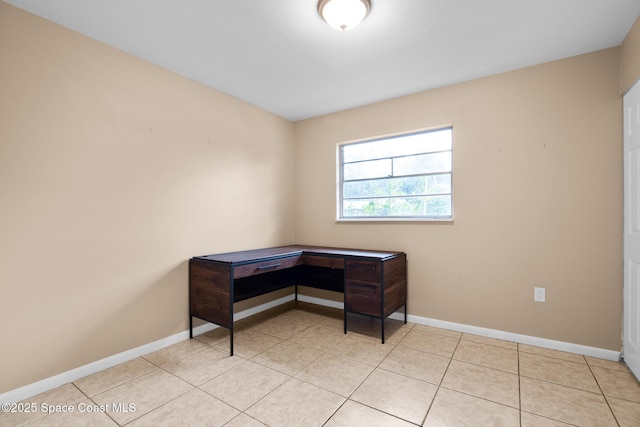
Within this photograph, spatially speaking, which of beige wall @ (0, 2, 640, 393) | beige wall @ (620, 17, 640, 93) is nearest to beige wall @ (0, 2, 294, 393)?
beige wall @ (0, 2, 640, 393)

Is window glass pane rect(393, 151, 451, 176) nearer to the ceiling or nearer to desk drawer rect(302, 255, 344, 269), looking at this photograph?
the ceiling

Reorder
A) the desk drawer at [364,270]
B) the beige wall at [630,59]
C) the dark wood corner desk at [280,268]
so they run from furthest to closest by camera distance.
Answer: the desk drawer at [364,270], the dark wood corner desk at [280,268], the beige wall at [630,59]

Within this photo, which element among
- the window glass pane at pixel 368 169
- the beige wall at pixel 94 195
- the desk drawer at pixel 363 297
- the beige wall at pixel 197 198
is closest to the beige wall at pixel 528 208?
the beige wall at pixel 197 198

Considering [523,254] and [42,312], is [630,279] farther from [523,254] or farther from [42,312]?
[42,312]

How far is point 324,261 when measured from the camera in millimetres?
3004

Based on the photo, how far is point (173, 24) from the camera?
6.47 ft

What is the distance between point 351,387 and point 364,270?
40.2 inches

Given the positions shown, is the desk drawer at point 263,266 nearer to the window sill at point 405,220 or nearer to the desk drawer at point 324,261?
the desk drawer at point 324,261

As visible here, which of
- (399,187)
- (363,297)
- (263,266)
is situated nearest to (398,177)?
(399,187)

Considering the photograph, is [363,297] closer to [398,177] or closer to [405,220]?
[405,220]

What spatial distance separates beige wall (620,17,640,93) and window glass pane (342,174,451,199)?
4.47 ft

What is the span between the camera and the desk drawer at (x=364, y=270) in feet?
8.68

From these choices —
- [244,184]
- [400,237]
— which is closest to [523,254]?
[400,237]

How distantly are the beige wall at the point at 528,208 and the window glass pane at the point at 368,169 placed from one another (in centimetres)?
41
